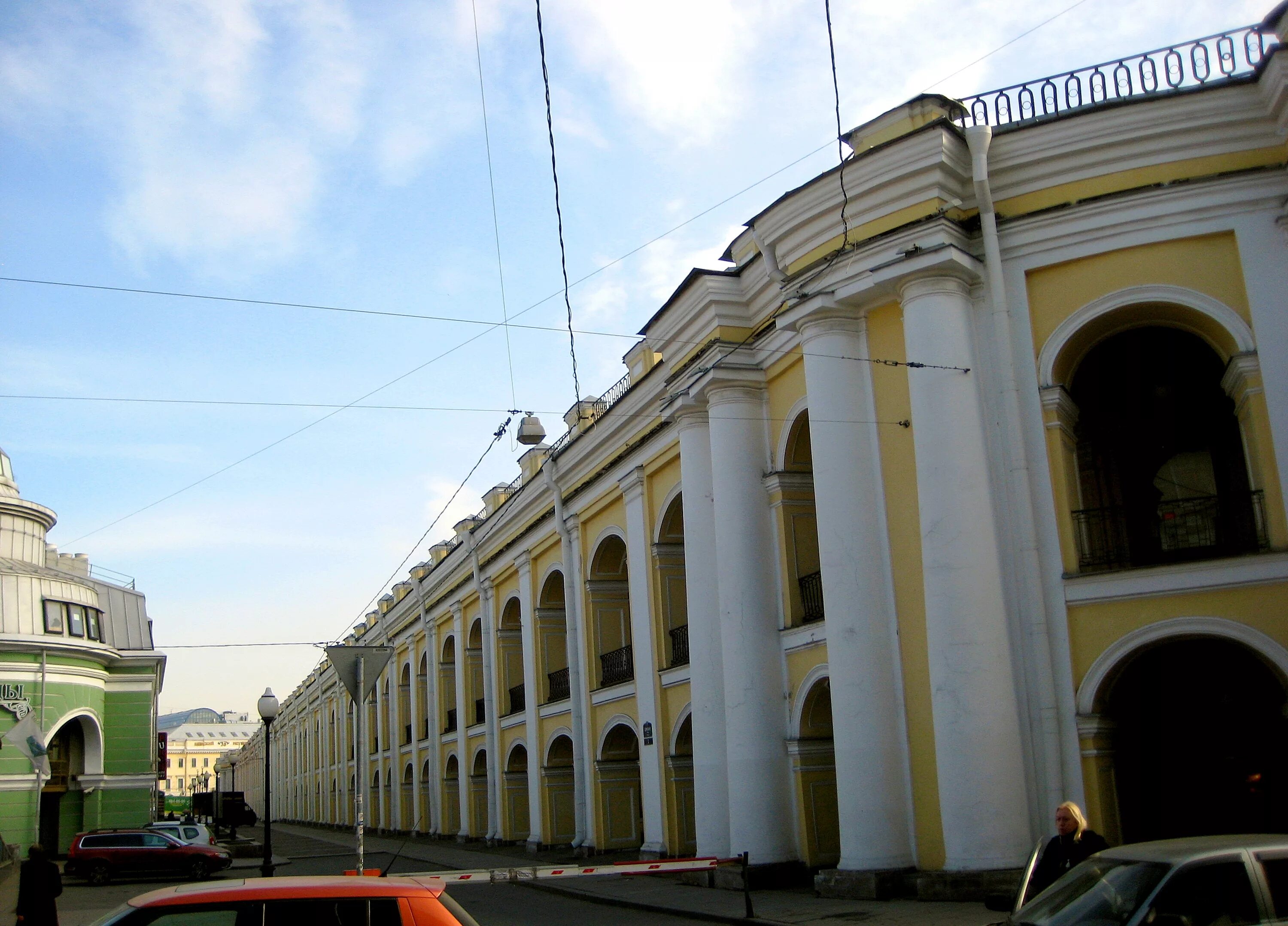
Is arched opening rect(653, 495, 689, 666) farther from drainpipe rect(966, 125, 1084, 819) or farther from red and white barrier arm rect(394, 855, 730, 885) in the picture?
red and white barrier arm rect(394, 855, 730, 885)

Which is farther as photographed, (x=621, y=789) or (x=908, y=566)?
(x=621, y=789)

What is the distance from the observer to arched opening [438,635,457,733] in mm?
34969

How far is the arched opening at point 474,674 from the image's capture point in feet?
105

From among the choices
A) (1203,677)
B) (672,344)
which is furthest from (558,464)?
(1203,677)

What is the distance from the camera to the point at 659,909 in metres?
14.5

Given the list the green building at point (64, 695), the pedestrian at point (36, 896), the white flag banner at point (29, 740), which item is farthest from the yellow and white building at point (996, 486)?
the green building at point (64, 695)

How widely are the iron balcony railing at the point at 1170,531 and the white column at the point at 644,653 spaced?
8386 mm

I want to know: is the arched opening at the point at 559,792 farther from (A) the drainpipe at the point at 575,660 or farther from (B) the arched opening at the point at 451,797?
(B) the arched opening at the point at 451,797

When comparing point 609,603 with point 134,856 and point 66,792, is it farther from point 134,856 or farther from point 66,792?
point 66,792

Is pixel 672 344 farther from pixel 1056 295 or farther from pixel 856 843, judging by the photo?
pixel 856 843

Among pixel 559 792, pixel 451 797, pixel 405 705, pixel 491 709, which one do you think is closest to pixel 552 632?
pixel 559 792

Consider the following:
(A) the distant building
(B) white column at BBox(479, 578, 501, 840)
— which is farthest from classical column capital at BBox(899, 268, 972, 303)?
(A) the distant building

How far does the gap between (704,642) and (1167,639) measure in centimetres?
685

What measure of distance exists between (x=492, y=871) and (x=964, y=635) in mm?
5590
